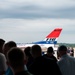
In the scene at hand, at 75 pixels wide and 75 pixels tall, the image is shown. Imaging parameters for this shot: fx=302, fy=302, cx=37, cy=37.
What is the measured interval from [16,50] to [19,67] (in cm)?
23

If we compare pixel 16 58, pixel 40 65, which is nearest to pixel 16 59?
pixel 16 58

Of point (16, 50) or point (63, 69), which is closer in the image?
point (16, 50)

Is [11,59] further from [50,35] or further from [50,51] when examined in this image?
[50,35]

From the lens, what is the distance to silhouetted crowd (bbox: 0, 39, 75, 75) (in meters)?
3.21

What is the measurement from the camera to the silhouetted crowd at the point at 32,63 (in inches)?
126

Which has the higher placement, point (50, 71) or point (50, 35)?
point (50, 71)

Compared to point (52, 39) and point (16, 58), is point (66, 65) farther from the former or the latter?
point (52, 39)

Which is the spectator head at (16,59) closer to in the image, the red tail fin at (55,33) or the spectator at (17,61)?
the spectator at (17,61)

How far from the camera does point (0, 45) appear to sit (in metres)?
6.55

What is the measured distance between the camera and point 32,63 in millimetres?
5426

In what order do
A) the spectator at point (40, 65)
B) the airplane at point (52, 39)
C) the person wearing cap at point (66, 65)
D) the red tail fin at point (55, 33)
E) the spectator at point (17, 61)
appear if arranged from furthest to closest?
the red tail fin at point (55, 33) → the airplane at point (52, 39) → the person wearing cap at point (66, 65) → the spectator at point (40, 65) → the spectator at point (17, 61)

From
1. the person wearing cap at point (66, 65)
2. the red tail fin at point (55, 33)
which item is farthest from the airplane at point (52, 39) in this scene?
the person wearing cap at point (66, 65)

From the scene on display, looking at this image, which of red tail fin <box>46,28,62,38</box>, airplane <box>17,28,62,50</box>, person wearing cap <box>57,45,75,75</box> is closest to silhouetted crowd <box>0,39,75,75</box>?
person wearing cap <box>57,45,75,75</box>

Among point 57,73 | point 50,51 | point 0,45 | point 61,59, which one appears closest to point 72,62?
point 61,59
